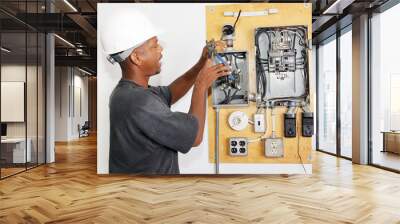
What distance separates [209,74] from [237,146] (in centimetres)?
110

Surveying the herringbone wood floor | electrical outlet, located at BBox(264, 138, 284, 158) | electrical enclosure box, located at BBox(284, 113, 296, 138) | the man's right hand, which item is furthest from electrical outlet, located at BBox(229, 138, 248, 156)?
the man's right hand

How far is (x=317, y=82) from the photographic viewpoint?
32.4 feet

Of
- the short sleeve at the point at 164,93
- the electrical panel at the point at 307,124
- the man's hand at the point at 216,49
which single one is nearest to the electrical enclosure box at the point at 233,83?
the man's hand at the point at 216,49

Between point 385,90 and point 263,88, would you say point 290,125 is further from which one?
point 385,90

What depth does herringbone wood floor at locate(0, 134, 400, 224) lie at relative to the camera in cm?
344

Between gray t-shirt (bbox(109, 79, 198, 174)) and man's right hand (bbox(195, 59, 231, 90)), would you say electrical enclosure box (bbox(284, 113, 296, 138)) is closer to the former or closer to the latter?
man's right hand (bbox(195, 59, 231, 90))

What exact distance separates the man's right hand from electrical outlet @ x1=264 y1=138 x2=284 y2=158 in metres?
1.13

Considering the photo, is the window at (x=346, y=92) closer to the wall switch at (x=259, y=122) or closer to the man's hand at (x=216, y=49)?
the wall switch at (x=259, y=122)

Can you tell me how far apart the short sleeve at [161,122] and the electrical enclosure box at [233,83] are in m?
0.65

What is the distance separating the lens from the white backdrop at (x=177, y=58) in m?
4.96

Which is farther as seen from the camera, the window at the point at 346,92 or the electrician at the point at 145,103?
the window at the point at 346,92

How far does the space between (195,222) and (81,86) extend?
597 inches

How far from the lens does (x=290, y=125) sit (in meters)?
5.11

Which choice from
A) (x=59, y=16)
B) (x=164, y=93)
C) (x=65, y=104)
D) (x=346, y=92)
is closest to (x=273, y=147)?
(x=164, y=93)
